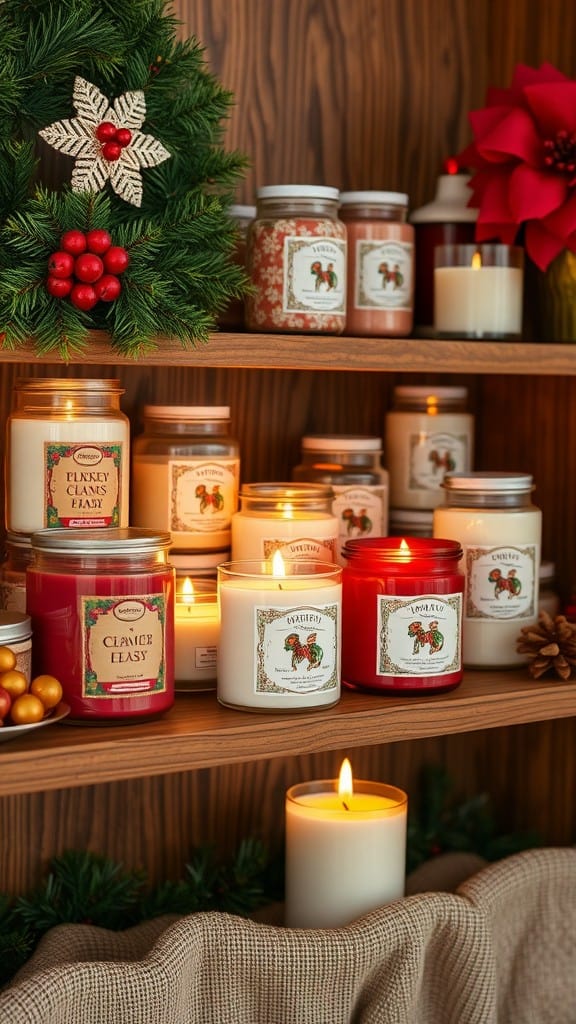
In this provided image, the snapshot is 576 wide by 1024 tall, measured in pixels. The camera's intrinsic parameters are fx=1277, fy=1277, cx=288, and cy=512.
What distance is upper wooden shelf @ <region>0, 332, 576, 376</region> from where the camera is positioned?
104cm

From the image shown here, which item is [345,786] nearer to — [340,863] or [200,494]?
[340,863]

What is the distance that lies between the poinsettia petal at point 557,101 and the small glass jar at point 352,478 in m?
0.35

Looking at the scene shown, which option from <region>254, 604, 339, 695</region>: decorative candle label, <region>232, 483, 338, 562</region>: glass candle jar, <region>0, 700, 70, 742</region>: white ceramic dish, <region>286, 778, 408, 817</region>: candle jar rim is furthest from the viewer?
<region>286, 778, 408, 817</region>: candle jar rim

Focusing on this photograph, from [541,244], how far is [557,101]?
0.13m

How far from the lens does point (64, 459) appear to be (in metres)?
1.07

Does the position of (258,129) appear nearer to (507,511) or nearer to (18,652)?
(507,511)

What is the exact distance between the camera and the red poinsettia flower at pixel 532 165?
1217 millimetres

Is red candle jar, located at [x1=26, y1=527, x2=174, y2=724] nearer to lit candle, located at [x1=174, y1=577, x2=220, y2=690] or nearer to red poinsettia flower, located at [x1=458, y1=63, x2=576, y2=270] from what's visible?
lit candle, located at [x1=174, y1=577, x2=220, y2=690]

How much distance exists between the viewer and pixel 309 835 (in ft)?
3.99

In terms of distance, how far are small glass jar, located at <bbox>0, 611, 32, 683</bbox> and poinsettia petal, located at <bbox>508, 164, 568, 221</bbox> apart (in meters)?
0.61

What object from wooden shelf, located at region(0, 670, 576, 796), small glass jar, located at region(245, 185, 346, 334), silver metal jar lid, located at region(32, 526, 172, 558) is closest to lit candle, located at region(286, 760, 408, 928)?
wooden shelf, located at region(0, 670, 576, 796)

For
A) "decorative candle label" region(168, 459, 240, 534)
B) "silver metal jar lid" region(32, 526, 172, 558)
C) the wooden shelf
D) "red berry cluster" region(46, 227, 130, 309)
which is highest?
"red berry cluster" region(46, 227, 130, 309)

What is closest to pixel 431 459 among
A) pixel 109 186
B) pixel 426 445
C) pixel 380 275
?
pixel 426 445

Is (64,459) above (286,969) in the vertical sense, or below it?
above
